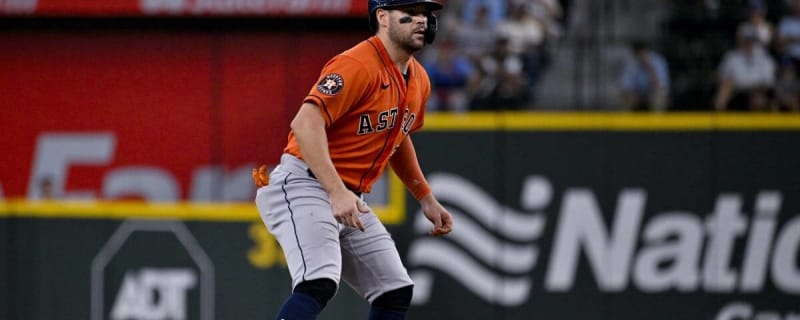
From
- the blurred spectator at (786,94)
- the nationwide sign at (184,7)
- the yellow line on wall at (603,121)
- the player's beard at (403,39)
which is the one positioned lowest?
the yellow line on wall at (603,121)

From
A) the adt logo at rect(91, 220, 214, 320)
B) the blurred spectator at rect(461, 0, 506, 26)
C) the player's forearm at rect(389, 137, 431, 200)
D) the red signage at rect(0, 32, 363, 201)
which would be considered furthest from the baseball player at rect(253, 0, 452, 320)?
the red signage at rect(0, 32, 363, 201)

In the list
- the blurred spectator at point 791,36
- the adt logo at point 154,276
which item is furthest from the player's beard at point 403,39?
the blurred spectator at point 791,36

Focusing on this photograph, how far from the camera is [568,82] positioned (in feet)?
34.2

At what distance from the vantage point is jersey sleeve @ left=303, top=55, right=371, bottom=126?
533 centimetres

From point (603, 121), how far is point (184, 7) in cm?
519

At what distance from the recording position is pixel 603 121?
31.7 feet

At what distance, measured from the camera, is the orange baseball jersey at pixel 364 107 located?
5375 millimetres

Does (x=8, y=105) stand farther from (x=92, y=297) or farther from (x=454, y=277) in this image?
(x=454, y=277)

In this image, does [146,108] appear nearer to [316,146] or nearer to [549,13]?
[549,13]

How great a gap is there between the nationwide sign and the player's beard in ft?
22.7

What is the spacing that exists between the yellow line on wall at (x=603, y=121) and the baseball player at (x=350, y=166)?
144 inches

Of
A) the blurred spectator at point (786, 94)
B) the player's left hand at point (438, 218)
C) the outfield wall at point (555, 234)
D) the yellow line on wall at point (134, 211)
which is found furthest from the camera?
the blurred spectator at point (786, 94)

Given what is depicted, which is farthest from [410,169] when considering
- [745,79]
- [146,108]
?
[146,108]

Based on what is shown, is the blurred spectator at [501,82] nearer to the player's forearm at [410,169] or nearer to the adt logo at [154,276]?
→ the adt logo at [154,276]
